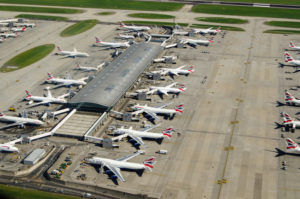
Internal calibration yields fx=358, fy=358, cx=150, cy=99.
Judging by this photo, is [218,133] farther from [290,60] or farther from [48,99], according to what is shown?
[290,60]

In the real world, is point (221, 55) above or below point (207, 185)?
above

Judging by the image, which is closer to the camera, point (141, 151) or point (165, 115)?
point (141, 151)

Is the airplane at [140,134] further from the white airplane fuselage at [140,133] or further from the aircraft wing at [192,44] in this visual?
the aircraft wing at [192,44]

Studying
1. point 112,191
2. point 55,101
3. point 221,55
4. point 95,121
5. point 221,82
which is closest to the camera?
point 112,191

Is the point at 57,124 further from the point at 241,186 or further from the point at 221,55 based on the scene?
the point at 221,55

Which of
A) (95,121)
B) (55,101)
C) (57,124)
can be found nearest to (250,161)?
(95,121)

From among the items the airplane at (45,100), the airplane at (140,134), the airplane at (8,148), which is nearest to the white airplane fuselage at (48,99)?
the airplane at (45,100)

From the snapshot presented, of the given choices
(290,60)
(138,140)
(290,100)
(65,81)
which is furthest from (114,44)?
(290,100)

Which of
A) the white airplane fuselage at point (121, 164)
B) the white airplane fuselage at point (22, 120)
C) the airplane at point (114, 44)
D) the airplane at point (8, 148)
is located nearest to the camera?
the white airplane fuselage at point (121, 164)
